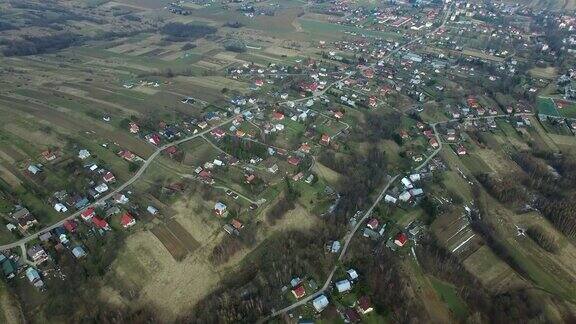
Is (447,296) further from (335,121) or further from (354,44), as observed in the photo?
(354,44)

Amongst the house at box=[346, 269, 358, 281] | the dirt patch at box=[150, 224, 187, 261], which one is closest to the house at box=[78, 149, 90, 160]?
the dirt patch at box=[150, 224, 187, 261]

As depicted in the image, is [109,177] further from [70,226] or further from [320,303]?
[320,303]

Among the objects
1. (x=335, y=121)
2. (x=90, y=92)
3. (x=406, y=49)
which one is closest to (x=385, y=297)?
(x=335, y=121)

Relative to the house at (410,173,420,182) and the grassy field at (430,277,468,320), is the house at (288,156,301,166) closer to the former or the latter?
the house at (410,173,420,182)

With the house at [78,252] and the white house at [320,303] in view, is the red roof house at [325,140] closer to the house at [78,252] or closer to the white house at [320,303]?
the white house at [320,303]

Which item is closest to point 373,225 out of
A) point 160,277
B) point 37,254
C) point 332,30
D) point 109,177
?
point 160,277

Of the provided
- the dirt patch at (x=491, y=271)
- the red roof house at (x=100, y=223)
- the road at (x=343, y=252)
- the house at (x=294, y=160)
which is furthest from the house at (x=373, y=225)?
the red roof house at (x=100, y=223)

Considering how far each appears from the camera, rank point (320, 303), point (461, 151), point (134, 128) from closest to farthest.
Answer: point (320, 303) < point (461, 151) < point (134, 128)
